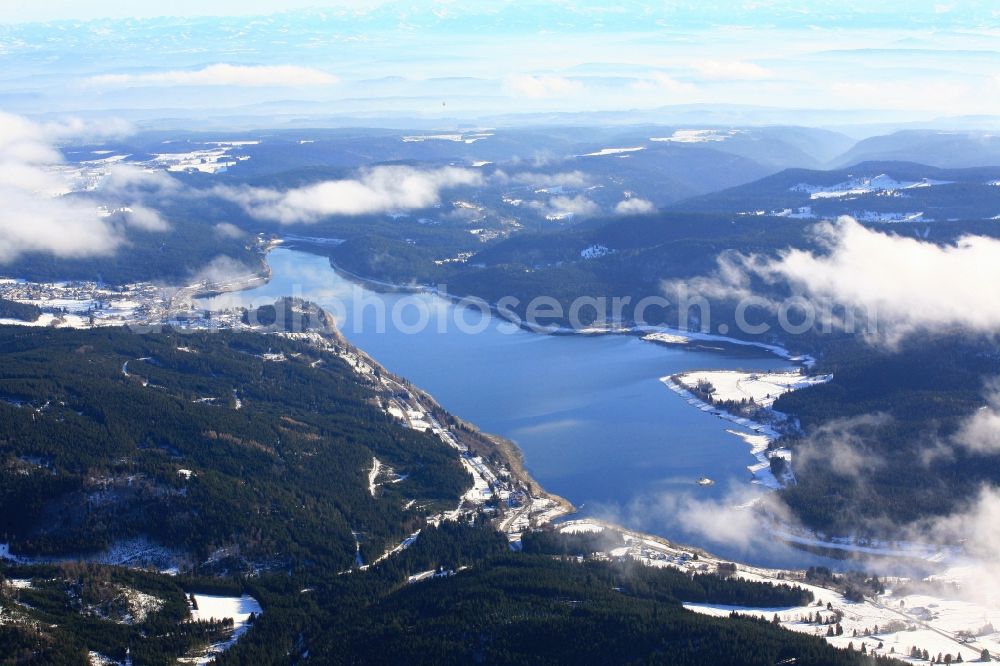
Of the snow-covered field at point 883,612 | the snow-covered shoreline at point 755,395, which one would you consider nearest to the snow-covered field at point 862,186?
the snow-covered shoreline at point 755,395

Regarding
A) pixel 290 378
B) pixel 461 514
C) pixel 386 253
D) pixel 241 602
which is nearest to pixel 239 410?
pixel 290 378

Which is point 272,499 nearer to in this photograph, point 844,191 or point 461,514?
point 461,514

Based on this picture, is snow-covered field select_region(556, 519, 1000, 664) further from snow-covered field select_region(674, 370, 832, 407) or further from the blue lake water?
snow-covered field select_region(674, 370, 832, 407)
